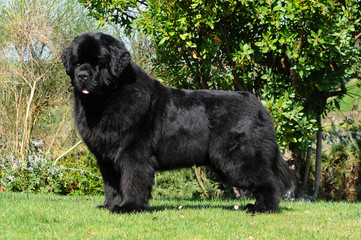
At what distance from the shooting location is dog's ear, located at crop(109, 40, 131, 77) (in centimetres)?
409

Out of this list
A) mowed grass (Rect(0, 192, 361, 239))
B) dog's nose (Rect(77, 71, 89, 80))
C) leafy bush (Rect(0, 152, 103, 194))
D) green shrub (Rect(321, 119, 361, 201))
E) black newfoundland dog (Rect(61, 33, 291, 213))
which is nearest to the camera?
mowed grass (Rect(0, 192, 361, 239))

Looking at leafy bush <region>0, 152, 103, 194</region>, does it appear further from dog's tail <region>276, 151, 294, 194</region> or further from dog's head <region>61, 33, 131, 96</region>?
dog's tail <region>276, 151, 294, 194</region>

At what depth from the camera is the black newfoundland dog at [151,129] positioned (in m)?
4.07

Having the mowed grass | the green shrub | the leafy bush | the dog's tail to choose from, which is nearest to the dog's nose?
the mowed grass

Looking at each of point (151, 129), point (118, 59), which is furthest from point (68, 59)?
point (151, 129)

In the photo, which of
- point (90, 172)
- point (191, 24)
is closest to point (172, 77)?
point (191, 24)

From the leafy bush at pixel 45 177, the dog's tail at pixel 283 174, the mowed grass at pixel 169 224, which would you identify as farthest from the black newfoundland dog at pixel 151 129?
the leafy bush at pixel 45 177

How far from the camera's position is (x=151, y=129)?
4.30 m

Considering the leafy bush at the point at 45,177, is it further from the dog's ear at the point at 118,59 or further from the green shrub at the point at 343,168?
the green shrub at the point at 343,168

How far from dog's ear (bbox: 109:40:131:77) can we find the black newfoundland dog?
1 centimetres

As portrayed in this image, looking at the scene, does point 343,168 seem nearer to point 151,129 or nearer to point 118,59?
point 151,129

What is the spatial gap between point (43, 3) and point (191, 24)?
11.9 ft

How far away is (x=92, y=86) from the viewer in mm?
3969

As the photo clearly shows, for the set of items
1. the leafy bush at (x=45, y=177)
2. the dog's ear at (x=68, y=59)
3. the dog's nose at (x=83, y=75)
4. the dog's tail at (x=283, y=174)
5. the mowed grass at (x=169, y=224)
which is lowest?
the leafy bush at (x=45, y=177)
